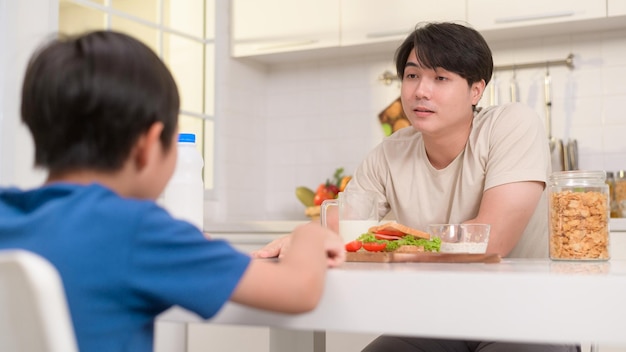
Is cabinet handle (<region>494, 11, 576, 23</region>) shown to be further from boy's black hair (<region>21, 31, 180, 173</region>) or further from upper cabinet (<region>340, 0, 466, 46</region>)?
boy's black hair (<region>21, 31, 180, 173</region>)

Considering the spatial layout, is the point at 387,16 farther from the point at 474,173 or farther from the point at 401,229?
the point at 401,229

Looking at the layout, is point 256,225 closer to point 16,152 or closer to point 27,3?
point 16,152

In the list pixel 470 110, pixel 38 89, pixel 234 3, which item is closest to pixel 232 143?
pixel 234 3

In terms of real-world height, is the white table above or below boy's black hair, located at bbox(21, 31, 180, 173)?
below

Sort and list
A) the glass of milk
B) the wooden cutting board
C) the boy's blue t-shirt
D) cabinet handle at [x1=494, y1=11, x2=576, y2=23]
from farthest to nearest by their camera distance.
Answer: cabinet handle at [x1=494, y1=11, x2=576, y2=23]
the glass of milk
the wooden cutting board
the boy's blue t-shirt

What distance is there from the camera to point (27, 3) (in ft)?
9.00

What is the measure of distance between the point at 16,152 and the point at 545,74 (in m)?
2.17

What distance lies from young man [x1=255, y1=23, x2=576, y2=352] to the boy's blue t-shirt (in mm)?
1060

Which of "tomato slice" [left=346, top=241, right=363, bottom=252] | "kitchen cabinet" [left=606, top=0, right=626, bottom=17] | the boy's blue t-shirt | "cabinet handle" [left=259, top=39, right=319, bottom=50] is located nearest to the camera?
the boy's blue t-shirt

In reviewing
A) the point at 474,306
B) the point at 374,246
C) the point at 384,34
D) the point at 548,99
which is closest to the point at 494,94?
the point at 548,99

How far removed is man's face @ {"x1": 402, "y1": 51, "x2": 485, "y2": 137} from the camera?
1.89 meters

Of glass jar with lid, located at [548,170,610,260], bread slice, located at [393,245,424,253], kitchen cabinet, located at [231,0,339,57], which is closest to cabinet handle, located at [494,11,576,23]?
kitchen cabinet, located at [231,0,339,57]

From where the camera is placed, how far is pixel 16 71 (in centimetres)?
270

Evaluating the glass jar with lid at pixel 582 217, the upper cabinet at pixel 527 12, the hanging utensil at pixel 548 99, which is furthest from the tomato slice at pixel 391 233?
the hanging utensil at pixel 548 99
